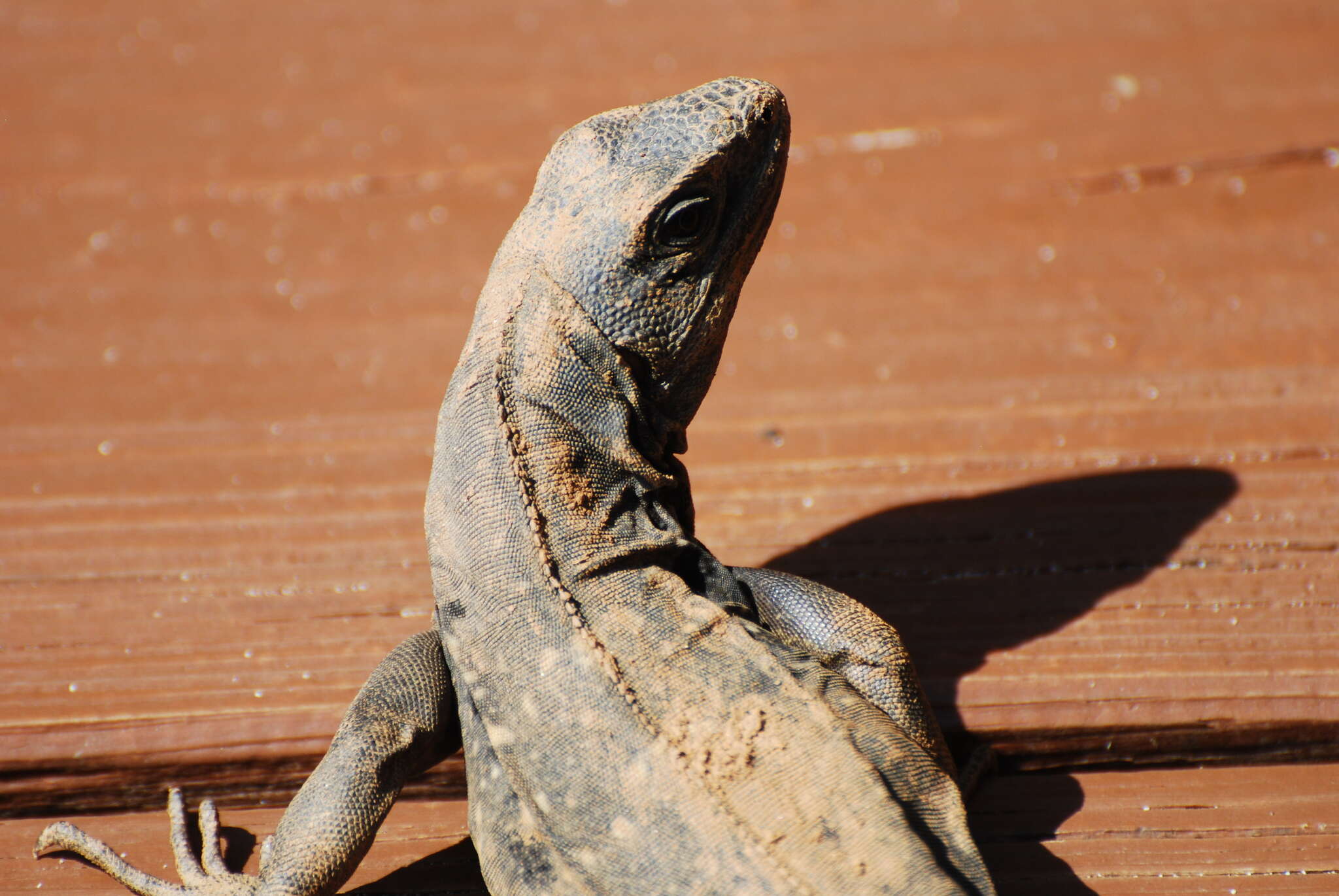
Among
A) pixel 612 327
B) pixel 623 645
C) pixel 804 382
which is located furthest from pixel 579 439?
pixel 804 382

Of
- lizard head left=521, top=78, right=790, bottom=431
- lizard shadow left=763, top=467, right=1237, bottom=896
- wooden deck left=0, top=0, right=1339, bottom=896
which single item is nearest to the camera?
lizard head left=521, top=78, right=790, bottom=431

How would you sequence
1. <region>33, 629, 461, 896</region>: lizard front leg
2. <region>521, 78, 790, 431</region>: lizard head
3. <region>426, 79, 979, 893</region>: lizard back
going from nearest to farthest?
<region>426, 79, 979, 893</region>: lizard back → <region>33, 629, 461, 896</region>: lizard front leg → <region>521, 78, 790, 431</region>: lizard head

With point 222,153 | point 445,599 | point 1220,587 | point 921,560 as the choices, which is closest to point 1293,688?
point 1220,587

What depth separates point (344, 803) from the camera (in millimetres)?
2137

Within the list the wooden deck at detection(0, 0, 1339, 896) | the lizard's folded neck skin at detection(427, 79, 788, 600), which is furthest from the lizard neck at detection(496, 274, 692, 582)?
the wooden deck at detection(0, 0, 1339, 896)

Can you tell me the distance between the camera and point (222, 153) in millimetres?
4961

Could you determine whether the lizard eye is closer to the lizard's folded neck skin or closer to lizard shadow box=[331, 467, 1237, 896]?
the lizard's folded neck skin

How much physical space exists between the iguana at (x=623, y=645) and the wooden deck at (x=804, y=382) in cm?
35

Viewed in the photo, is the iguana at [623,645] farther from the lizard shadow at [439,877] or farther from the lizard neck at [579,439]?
the lizard shadow at [439,877]

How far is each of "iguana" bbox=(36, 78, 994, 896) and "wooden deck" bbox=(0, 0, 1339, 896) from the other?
1.15 ft

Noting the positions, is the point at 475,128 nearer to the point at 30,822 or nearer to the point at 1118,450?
the point at 1118,450

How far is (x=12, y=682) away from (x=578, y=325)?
1.63 metres

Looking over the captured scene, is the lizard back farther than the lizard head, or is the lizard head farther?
the lizard head

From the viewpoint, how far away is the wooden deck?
8.42 feet
